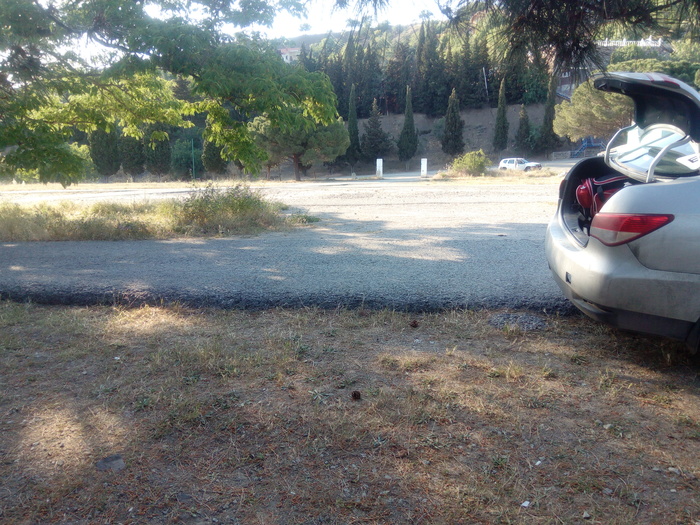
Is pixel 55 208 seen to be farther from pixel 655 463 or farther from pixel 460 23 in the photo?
pixel 655 463

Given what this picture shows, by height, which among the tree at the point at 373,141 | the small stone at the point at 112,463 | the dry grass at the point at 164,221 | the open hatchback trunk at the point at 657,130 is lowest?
the small stone at the point at 112,463

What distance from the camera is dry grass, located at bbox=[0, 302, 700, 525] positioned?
232cm

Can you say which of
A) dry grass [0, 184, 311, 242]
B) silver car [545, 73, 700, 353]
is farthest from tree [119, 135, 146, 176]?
silver car [545, 73, 700, 353]

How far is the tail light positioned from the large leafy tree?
485cm

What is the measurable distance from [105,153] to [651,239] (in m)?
44.7

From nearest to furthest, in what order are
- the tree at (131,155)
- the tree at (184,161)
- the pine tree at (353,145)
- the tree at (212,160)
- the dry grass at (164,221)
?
1. the dry grass at (164,221)
2. the tree at (212,160)
3. the tree at (131,155)
4. the tree at (184,161)
5. the pine tree at (353,145)

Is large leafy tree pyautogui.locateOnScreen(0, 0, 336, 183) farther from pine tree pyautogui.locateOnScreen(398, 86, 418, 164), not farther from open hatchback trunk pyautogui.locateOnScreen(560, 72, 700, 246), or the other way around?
pine tree pyautogui.locateOnScreen(398, 86, 418, 164)

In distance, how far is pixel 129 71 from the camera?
318 inches

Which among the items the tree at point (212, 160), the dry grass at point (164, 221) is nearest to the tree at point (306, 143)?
the tree at point (212, 160)

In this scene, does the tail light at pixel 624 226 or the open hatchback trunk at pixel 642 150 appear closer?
the tail light at pixel 624 226

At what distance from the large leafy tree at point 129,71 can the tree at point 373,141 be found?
A: 133 feet

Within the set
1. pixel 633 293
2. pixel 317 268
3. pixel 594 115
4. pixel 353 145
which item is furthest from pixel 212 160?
pixel 633 293

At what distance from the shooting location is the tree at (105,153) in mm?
40938

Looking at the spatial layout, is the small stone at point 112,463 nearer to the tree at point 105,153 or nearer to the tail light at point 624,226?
the tail light at point 624,226
